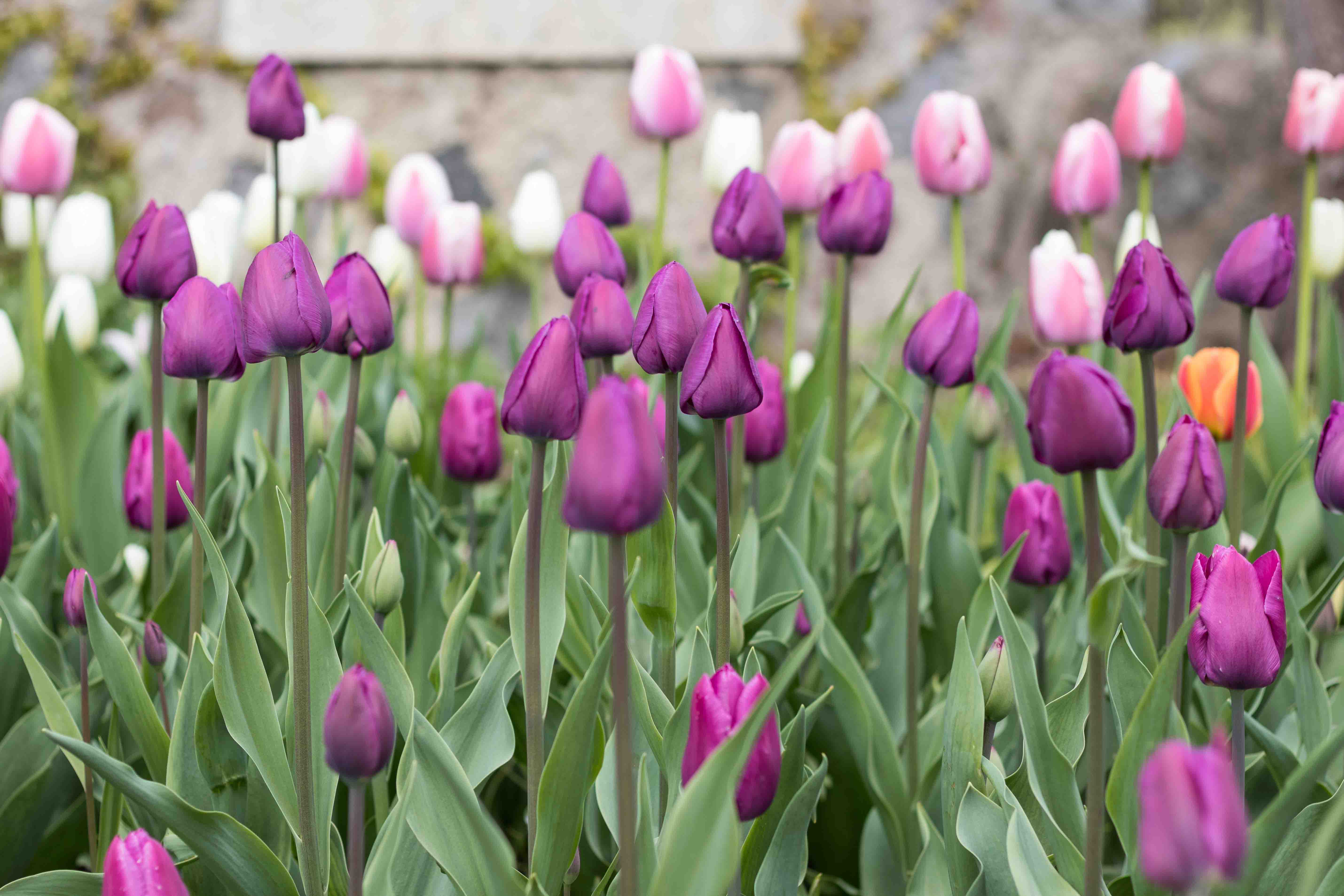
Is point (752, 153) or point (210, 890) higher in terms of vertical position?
point (752, 153)

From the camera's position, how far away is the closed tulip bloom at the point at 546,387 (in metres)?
0.66

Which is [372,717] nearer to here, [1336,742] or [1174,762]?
[1174,762]

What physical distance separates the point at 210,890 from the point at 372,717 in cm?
38

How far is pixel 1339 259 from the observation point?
5.60 ft

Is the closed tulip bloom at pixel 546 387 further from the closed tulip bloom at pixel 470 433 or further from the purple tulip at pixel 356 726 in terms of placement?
the closed tulip bloom at pixel 470 433

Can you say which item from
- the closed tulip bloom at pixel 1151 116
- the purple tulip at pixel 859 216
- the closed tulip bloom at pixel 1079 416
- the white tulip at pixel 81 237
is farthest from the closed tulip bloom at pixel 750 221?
the white tulip at pixel 81 237

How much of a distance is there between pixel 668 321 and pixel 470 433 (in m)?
0.55

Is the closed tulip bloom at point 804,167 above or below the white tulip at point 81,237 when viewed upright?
above

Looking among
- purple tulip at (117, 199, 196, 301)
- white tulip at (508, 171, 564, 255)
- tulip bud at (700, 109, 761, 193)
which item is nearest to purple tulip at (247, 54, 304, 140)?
purple tulip at (117, 199, 196, 301)

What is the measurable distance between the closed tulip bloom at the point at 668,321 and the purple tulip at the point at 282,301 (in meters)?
0.21

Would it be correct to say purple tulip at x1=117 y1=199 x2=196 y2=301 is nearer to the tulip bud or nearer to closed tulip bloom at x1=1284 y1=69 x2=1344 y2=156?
the tulip bud

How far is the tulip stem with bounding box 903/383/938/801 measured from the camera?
99 cm

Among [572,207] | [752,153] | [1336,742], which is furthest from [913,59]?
[1336,742]

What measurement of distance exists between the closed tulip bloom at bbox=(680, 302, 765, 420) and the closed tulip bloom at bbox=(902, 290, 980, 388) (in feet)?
0.94
